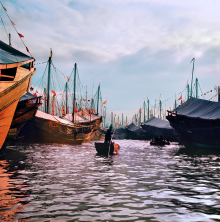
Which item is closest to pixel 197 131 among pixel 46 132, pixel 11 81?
pixel 46 132

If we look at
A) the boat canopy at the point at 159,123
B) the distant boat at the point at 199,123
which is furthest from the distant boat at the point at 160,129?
the distant boat at the point at 199,123

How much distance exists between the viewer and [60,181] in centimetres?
1085

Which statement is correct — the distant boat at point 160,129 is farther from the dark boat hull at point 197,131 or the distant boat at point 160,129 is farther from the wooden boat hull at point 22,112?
the wooden boat hull at point 22,112

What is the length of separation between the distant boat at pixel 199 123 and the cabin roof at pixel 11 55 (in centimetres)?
2725

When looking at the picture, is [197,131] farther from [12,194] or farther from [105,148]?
[12,194]

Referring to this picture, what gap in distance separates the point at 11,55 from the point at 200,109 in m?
31.9

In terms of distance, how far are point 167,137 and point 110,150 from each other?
51.4 metres

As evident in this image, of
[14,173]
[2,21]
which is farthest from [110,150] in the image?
[2,21]

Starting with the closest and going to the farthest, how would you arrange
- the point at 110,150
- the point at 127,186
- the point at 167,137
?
the point at 127,186 → the point at 110,150 → the point at 167,137

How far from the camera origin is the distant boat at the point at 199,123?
36.1 m

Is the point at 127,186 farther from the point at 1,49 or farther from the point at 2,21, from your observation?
the point at 1,49

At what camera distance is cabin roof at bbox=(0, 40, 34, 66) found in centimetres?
1821

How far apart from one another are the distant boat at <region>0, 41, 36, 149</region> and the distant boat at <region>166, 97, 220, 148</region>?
87.9 ft

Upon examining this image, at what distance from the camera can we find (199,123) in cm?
3862
